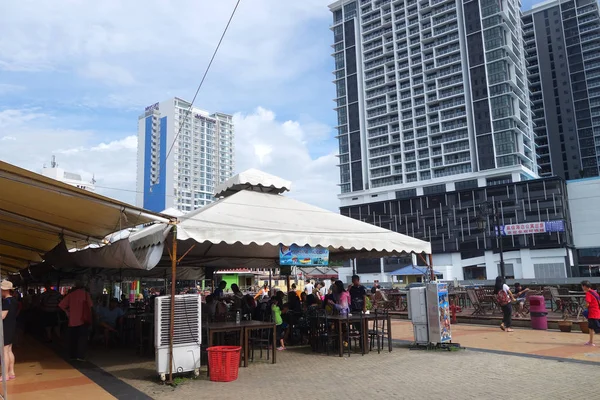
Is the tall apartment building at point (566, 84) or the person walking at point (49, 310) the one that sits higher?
the tall apartment building at point (566, 84)

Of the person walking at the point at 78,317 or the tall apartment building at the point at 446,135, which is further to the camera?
the tall apartment building at the point at 446,135

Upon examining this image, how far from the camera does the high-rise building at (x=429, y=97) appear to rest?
251 ft

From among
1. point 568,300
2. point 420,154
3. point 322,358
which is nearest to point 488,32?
point 420,154

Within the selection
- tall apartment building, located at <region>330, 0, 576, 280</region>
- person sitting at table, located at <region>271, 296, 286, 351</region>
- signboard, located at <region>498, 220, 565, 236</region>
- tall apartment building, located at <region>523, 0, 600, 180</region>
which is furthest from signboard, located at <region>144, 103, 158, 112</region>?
person sitting at table, located at <region>271, 296, 286, 351</region>

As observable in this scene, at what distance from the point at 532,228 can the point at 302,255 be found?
69.1 meters

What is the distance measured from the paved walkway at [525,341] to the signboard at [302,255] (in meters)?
4.15

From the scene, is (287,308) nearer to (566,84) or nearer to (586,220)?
(586,220)

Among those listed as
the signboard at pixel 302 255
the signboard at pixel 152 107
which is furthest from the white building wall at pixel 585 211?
the signboard at pixel 152 107

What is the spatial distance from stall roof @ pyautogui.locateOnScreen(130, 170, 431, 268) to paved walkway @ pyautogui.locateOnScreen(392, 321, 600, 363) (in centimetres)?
270

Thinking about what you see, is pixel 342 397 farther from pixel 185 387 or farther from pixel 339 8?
pixel 339 8

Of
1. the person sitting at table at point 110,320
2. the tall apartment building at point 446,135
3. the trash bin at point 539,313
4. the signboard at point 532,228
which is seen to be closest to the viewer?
the person sitting at table at point 110,320

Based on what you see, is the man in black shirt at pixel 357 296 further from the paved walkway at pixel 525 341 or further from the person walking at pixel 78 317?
the person walking at pixel 78 317

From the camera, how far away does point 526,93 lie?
84.6 m

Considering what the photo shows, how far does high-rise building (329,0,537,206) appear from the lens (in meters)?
76.5
